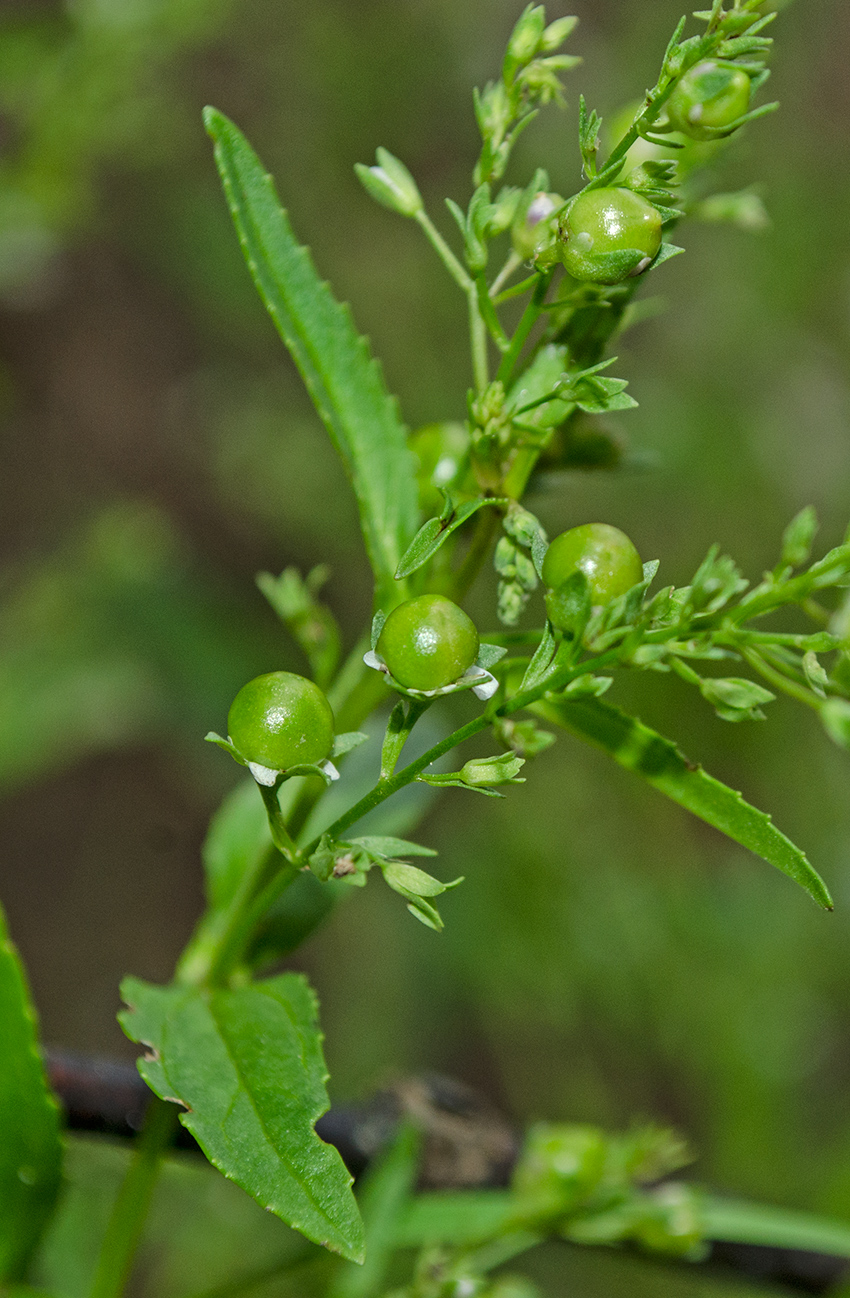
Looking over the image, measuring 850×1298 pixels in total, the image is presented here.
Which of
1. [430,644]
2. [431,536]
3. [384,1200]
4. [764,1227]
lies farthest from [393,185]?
[764,1227]

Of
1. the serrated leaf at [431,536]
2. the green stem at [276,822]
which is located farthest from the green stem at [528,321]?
the green stem at [276,822]

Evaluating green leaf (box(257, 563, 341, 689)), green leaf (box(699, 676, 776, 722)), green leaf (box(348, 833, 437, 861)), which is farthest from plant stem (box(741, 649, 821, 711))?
green leaf (box(257, 563, 341, 689))

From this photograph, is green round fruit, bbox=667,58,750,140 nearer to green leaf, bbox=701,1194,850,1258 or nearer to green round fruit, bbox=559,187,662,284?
green round fruit, bbox=559,187,662,284

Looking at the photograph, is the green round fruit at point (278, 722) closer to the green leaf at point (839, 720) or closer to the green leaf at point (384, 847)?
the green leaf at point (384, 847)

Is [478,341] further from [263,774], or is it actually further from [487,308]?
[263,774]

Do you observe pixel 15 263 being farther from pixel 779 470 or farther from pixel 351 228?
pixel 779 470

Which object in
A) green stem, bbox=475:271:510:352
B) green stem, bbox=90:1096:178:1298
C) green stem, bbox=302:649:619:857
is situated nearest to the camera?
green stem, bbox=302:649:619:857
